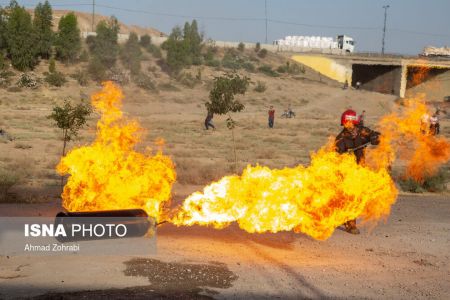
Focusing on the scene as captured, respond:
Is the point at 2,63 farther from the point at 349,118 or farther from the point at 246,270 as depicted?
the point at 246,270

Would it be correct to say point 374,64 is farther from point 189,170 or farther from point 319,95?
point 189,170

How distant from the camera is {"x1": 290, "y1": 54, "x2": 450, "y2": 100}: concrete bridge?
223 feet

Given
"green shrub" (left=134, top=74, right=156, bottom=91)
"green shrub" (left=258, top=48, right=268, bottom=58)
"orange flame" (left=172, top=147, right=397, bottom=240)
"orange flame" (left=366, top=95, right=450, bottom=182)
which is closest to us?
"orange flame" (left=172, top=147, right=397, bottom=240)

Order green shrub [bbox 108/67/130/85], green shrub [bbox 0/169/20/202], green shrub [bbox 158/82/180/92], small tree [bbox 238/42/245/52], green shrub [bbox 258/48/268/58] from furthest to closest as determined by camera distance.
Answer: small tree [bbox 238/42/245/52]
green shrub [bbox 258/48/268/58]
green shrub [bbox 158/82/180/92]
green shrub [bbox 108/67/130/85]
green shrub [bbox 0/169/20/202]

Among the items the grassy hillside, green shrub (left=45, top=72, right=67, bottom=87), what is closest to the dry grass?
the grassy hillside

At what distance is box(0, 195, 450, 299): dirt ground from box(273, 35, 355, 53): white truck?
255 ft

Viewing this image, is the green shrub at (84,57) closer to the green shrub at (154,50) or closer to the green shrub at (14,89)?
the green shrub at (154,50)

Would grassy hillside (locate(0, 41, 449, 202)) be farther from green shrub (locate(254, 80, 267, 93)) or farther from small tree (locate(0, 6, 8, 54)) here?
small tree (locate(0, 6, 8, 54))

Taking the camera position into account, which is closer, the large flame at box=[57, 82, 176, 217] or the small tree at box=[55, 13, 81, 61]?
the large flame at box=[57, 82, 176, 217]

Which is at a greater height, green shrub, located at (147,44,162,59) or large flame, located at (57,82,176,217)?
green shrub, located at (147,44,162,59)

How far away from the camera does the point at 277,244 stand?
10.4 metres

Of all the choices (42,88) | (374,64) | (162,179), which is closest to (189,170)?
(162,179)

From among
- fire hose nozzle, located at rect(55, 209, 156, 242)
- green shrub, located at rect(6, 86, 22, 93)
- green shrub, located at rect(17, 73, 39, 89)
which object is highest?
green shrub, located at rect(17, 73, 39, 89)

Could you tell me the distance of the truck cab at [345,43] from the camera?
86.9 m
